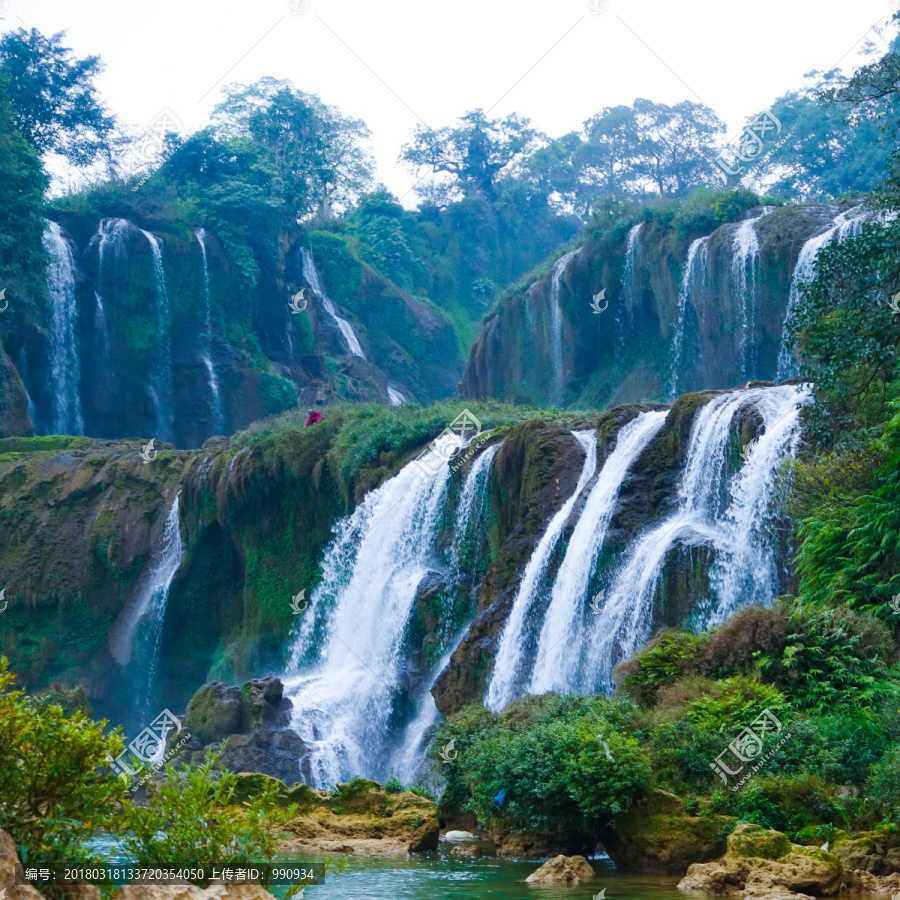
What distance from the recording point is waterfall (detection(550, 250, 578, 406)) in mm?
38625

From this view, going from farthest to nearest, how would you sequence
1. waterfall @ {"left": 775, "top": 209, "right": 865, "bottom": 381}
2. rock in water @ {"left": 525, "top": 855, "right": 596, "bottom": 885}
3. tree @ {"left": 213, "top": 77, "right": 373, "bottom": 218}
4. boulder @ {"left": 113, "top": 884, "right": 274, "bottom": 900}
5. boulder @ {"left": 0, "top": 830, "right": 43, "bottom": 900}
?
1. tree @ {"left": 213, "top": 77, "right": 373, "bottom": 218}
2. waterfall @ {"left": 775, "top": 209, "right": 865, "bottom": 381}
3. rock in water @ {"left": 525, "top": 855, "right": 596, "bottom": 885}
4. boulder @ {"left": 113, "top": 884, "right": 274, "bottom": 900}
5. boulder @ {"left": 0, "top": 830, "right": 43, "bottom": 900}

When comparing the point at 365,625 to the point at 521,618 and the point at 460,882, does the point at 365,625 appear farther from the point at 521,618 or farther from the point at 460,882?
the point at 460,882

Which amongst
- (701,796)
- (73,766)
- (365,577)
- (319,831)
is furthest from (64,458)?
(73,766)

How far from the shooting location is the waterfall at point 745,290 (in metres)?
31.2

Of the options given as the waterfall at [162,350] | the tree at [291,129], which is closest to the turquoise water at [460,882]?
the waterfall at [162,350]

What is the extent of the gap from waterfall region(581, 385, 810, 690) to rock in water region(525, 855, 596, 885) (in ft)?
19.9

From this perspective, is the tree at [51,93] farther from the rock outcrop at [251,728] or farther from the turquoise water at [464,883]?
the turquoise water at [464,883]

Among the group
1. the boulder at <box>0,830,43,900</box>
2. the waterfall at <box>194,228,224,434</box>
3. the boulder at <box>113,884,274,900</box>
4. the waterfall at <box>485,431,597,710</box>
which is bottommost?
the boulder at <box>113,884,274,900</box>

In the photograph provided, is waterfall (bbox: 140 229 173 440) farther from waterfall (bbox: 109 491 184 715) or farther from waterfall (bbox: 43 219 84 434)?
waterfall (bbox: 109 491 184 715)

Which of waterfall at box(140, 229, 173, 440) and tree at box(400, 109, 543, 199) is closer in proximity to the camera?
waterfall at box(140, 229, 173, 440)

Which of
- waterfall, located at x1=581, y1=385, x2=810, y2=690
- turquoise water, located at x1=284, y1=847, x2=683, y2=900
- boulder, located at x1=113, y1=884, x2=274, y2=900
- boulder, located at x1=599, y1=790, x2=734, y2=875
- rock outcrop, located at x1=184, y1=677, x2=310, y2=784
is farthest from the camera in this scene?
rock outcrop, located at x1=184, y1=677, x2=310, y2=784

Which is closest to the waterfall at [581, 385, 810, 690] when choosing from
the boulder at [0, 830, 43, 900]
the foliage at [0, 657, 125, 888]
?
the foliage at [0, 657, 125, 888]

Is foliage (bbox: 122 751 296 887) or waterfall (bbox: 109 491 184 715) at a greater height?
waterfall (bbox: 109 491 184 715)

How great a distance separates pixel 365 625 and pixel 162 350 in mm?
19951
